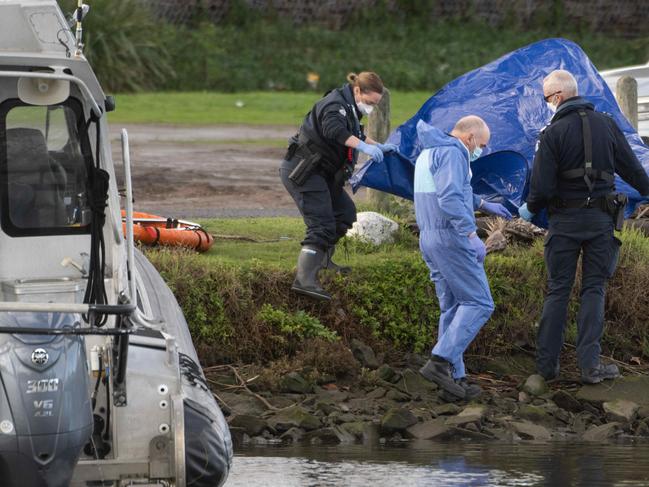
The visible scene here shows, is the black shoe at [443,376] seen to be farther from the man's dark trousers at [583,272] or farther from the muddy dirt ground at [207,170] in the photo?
the muddy dirt ground at [207,170]

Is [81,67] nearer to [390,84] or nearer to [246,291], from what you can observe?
[246,291]

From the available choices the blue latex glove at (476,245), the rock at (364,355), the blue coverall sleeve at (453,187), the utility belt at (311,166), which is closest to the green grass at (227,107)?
the utility belt at (311,166)

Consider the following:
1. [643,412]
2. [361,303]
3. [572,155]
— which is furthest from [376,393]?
[572,155]

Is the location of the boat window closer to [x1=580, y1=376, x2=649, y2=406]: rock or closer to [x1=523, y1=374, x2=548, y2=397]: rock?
[x1=523, y1=374, x2=548, y2=397]: rock

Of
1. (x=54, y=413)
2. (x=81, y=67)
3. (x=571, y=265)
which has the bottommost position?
(x=571, y=265)

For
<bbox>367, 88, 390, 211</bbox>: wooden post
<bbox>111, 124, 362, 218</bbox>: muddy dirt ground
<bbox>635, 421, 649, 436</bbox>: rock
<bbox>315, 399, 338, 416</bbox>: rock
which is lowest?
<bbox>111, 124, 362, 218</bbox>: muddy dirt ground

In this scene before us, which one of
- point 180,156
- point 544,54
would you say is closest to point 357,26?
point 180,156

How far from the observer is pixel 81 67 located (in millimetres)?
7762

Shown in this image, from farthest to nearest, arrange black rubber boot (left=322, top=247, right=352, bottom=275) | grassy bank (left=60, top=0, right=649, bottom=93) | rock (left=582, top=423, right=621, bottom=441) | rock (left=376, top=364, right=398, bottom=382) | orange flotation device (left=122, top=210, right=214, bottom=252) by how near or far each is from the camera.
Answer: grassy bank (left=60, top=0, right=649, bottom=93) < orange flotation device (left=122, top=210, right=214, bottom=252) < black rubber boot (left=322, top=247, right=352, bottom=275) < rock (left=376, top=364, right=398, bottom=382) < rock (left=582, top=423, right=621, bottom=441)

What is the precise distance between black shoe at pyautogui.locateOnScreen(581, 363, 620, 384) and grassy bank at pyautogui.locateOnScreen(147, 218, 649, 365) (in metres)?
0.97

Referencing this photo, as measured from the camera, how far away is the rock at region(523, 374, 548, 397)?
39.8 feet

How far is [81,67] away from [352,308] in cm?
531

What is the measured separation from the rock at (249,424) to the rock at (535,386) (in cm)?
207

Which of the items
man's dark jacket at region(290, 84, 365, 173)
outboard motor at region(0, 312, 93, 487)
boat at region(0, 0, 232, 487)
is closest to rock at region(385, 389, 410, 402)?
man's dark jacket at region(290, 84, 365, 173)
